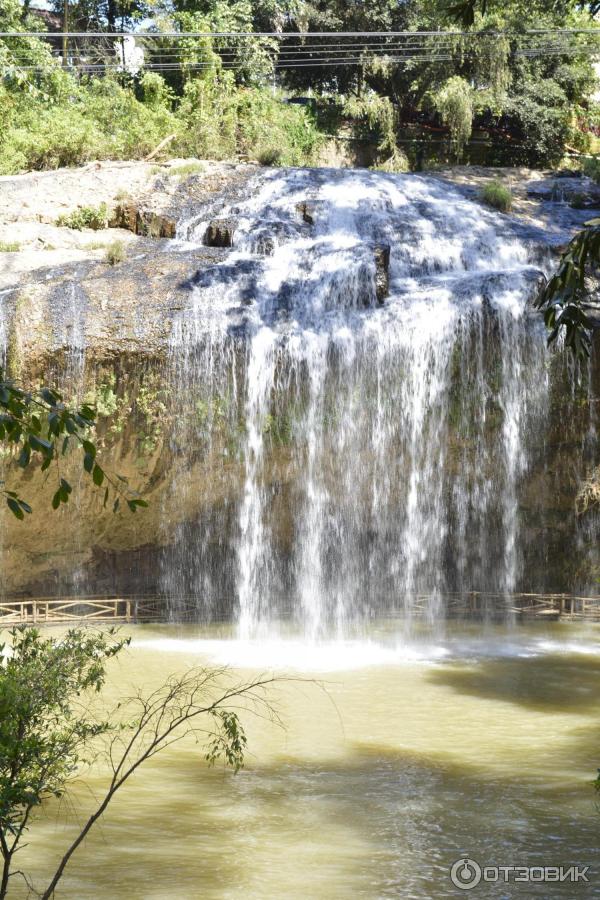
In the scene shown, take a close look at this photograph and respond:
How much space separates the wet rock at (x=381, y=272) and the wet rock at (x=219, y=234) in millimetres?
2794

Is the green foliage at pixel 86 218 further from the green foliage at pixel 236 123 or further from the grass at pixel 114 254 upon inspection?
the green foliage at pixel 236 123

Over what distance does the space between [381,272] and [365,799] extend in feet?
32.4

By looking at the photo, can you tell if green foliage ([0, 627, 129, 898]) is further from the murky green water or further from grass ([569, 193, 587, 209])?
grass ([569, 193, 587, 209])

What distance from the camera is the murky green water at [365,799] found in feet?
20.3

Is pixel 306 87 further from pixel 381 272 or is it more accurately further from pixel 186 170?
pixel 381 272

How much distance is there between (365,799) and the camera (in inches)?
303

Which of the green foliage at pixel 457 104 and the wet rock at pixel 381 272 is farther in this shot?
the green foliage at pixel 457 104

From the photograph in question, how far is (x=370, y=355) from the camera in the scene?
50.9ft

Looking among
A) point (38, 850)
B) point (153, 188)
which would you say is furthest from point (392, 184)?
point (38, 850)

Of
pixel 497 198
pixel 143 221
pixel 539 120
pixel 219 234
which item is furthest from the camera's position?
pixel 539 120

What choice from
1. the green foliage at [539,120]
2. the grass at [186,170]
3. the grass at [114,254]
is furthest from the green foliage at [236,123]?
the grass at [114,254]

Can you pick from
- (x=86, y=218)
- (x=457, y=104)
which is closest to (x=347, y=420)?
(x=86, y=218)

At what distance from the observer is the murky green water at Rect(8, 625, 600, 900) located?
6184 mm

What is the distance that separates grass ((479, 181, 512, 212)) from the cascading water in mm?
2251
